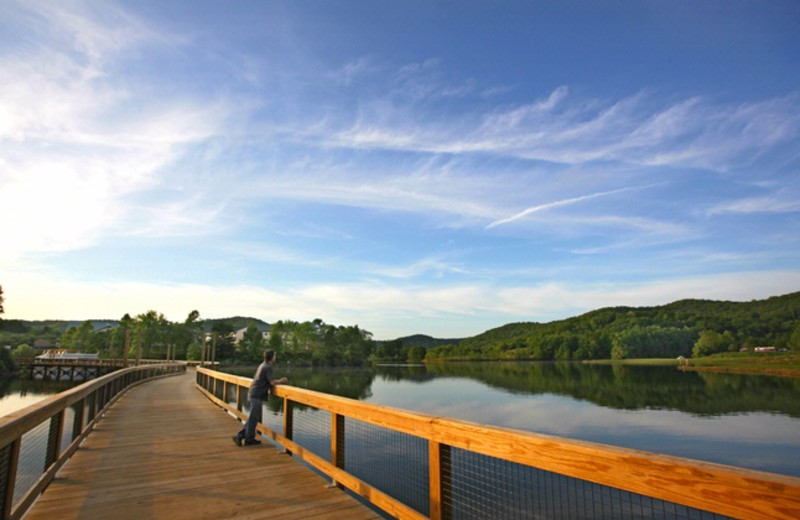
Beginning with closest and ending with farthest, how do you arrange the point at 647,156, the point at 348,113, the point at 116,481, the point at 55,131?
the point at 116,481 < the point at 55,131 < the point at 348,113 < the point at 647,156

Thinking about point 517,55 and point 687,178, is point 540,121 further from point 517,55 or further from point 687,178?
point 687,178

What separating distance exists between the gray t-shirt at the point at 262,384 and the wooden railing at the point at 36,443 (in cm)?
218

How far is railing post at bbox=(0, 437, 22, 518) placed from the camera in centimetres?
325

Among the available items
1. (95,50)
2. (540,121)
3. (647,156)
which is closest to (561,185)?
(647,156)

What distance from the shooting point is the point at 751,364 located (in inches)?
2697

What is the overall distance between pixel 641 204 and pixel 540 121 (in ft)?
74.3

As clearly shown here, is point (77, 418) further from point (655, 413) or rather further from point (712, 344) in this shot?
point (712, 344)

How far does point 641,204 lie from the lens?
38.9 metres

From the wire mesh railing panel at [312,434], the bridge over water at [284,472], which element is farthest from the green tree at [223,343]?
the bridge over water at [284,472]

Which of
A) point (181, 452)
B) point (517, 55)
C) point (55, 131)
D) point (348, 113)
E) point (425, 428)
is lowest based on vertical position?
point (181, 452)

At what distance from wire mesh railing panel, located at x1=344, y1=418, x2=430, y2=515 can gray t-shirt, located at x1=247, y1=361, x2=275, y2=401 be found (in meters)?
4.09

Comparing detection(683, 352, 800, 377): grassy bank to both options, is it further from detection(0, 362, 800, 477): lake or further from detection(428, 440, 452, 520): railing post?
detection(428, 440, 452, 520): railing post

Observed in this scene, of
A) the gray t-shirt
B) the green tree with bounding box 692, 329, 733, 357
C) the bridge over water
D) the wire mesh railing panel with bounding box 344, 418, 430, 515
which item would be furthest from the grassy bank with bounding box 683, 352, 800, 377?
the bridge over water

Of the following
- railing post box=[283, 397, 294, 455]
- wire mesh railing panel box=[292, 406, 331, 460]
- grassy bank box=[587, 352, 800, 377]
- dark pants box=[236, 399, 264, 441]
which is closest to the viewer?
railing post box=[283, 397, 294, 455]
